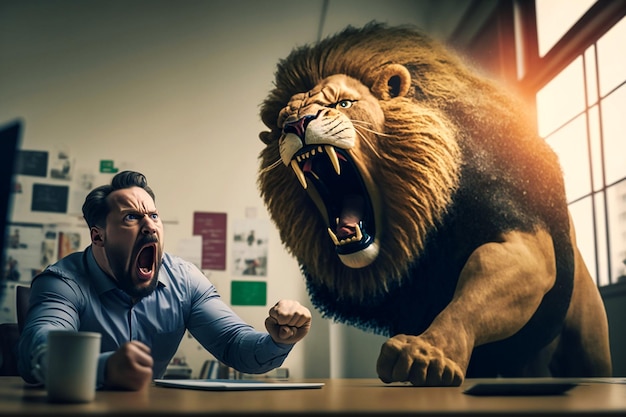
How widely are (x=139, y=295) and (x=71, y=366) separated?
815 millimetres

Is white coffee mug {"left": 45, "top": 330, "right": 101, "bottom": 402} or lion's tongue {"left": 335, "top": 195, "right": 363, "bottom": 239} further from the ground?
lion's tongue {"left": 335, "top": 195, "right": 363, "bottom": 239}

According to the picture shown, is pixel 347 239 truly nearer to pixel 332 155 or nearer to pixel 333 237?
pixel 333 237

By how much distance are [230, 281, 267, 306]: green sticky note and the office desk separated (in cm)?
93

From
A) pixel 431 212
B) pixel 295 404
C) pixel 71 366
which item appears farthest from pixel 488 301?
pixel 71 366

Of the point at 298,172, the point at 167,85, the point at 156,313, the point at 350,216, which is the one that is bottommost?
the point at 156,313

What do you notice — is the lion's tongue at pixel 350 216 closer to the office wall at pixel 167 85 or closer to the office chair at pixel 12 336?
the office wall at pixel 167 85

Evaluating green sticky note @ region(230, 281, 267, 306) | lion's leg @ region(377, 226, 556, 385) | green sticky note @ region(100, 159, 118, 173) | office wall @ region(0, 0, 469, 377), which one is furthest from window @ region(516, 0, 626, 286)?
green sticky note @ region(100, 159, 118, 173)

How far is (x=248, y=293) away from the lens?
1845 millimetres

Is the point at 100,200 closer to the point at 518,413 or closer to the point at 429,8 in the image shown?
the point at 429,8

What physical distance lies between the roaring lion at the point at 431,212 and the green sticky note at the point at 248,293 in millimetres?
160

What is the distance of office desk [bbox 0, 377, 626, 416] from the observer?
2.03ft

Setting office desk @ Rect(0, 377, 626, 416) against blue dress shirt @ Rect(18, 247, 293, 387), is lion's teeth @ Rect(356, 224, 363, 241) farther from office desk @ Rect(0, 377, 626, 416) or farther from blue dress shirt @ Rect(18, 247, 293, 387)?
office desk @ Rect(0, 377, 626, 416)

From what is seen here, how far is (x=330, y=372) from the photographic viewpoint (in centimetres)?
176

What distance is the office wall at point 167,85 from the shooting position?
1.86 m
